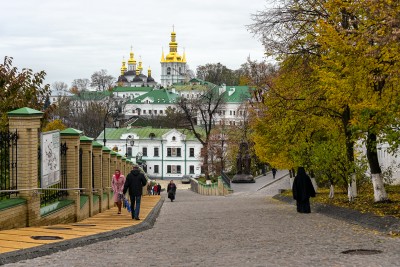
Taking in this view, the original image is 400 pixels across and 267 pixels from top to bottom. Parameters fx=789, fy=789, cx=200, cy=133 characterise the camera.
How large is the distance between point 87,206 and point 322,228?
769 cm

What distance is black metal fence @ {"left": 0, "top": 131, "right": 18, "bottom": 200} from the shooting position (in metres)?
16.0

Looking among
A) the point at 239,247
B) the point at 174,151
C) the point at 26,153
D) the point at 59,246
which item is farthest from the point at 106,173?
the point at 174,151

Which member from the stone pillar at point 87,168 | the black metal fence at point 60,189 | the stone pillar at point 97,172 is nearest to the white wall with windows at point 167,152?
the stone pillar at point 97,172

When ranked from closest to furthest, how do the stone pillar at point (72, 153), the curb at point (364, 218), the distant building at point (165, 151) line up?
the curb at point (364, 218), the stone pillar at point (72, 153), the distant building at point (165, 151)

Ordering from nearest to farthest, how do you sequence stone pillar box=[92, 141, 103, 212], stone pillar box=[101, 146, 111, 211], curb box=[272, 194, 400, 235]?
curb box=[272, 194, 400, 235], stone pillar box=[92, 141, 103, 212], stone pillar box=[101, 146, 111, 211]

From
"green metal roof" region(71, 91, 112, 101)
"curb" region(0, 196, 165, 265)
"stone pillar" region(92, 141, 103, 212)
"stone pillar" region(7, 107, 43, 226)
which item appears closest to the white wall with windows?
"green metal roof" region(71, 91, 112, 101)

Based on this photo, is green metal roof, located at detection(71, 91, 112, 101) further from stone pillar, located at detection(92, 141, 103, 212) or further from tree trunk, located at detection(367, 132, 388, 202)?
tree trunk, located at detection(367, 132, 388, 202)

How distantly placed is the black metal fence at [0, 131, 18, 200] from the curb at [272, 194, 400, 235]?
784 centimetres

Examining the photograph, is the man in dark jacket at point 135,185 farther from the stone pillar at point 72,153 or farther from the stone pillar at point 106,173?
the stone pillar at point 106,173

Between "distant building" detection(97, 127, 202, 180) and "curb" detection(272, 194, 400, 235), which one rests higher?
"distant building" detection(97, 127, 202, 180)

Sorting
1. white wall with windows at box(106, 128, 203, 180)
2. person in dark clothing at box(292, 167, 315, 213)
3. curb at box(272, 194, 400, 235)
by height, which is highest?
white wall with windows at box(106, 128, 203, 180)

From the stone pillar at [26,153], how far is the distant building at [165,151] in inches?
4272

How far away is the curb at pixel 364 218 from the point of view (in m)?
16.9

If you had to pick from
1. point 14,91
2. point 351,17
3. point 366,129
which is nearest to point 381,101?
point 366,129
